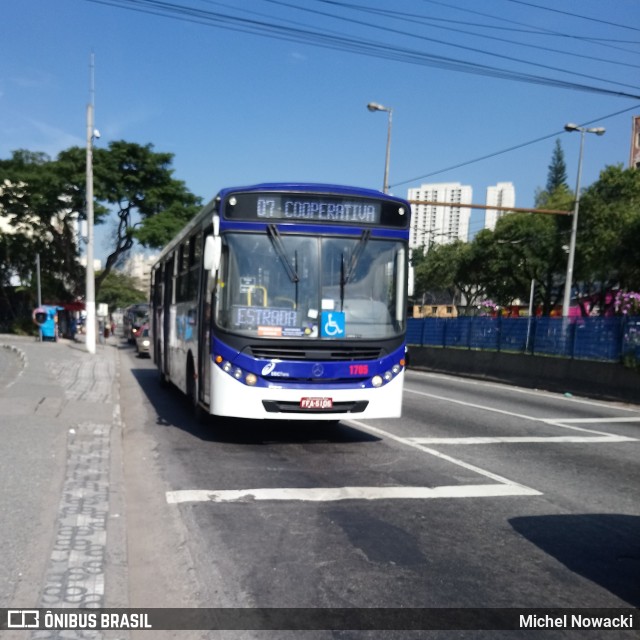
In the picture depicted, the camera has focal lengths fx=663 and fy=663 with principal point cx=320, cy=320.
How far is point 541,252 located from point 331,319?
1557 inches

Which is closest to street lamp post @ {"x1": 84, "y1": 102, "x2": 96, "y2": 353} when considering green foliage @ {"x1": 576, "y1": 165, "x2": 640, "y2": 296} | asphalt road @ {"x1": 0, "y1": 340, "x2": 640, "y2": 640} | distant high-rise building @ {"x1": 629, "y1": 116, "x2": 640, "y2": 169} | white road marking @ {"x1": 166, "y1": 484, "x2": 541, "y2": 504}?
asphalt road @ {"x1": 0, "y1": 340, "x2": 640, "y2": 640}

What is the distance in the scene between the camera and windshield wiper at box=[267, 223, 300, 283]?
8336 mm

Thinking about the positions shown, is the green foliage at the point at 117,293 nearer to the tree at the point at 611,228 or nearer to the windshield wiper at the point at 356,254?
the tree at the point at 611,228

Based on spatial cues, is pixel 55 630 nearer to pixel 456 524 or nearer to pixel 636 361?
pixel 456 524

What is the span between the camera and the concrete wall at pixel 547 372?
641 inches

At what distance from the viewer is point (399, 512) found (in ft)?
19.2

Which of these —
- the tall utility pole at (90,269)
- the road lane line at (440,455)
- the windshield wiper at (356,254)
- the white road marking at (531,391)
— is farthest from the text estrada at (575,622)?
the tall utility pole at (90,269)

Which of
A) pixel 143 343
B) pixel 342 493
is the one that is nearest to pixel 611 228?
pixel 143 343

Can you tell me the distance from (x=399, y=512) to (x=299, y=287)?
338 centimetres

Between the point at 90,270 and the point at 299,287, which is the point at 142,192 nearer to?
the point at 90,270

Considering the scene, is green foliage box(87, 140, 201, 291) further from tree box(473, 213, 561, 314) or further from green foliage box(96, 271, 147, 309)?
green foliage box(96, 271, 147, 309)

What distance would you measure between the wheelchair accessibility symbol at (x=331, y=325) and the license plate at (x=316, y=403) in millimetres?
807

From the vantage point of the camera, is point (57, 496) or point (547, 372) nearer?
point (57, 496)

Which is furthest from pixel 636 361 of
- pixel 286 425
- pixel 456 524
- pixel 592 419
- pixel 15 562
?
pixel 15 562
